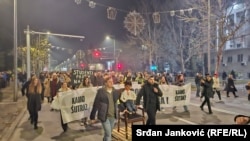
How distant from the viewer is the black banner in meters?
3.26

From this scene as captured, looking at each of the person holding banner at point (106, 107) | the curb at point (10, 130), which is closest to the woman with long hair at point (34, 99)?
the curb at point (10, 130)

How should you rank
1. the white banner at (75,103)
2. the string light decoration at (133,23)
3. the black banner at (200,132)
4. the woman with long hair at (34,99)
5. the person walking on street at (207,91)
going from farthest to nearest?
the string light decoration at (133,23) → the person walking on street at (207,91) → the woman with long hair at (34,99) → the white banner at (75,103) → the black banner at (200,132)

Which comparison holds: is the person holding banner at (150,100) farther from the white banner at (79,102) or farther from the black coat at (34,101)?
the black coat at (34,101)

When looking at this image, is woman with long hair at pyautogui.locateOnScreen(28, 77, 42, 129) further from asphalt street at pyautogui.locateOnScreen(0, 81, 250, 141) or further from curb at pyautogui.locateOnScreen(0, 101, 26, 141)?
curb at pyautogui.locateOnScreen(0, 101, 26, 141)

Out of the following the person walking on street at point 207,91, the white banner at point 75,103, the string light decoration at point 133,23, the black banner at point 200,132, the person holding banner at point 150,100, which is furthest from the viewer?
the string light decoration at point 133,23

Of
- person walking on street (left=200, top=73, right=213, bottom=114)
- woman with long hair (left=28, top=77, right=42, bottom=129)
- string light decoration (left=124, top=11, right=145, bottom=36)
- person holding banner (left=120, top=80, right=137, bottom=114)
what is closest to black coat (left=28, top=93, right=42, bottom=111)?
woman with long hair (left=28, top=77, right=42, bottom=129)

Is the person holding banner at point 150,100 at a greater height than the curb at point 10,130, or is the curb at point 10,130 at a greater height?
the person holding banner at point 150,100

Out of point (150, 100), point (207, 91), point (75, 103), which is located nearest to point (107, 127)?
point (150, 100)

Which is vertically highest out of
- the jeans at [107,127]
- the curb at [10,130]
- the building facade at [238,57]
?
the building facade at [238,57]

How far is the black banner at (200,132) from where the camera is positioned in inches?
128

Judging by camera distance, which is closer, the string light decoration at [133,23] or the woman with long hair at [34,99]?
the woman with long hair at [34,99]

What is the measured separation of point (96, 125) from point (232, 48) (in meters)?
50.4

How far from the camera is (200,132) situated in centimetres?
332

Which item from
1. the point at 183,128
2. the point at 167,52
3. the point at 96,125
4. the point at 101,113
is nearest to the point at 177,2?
the point at 167,52
